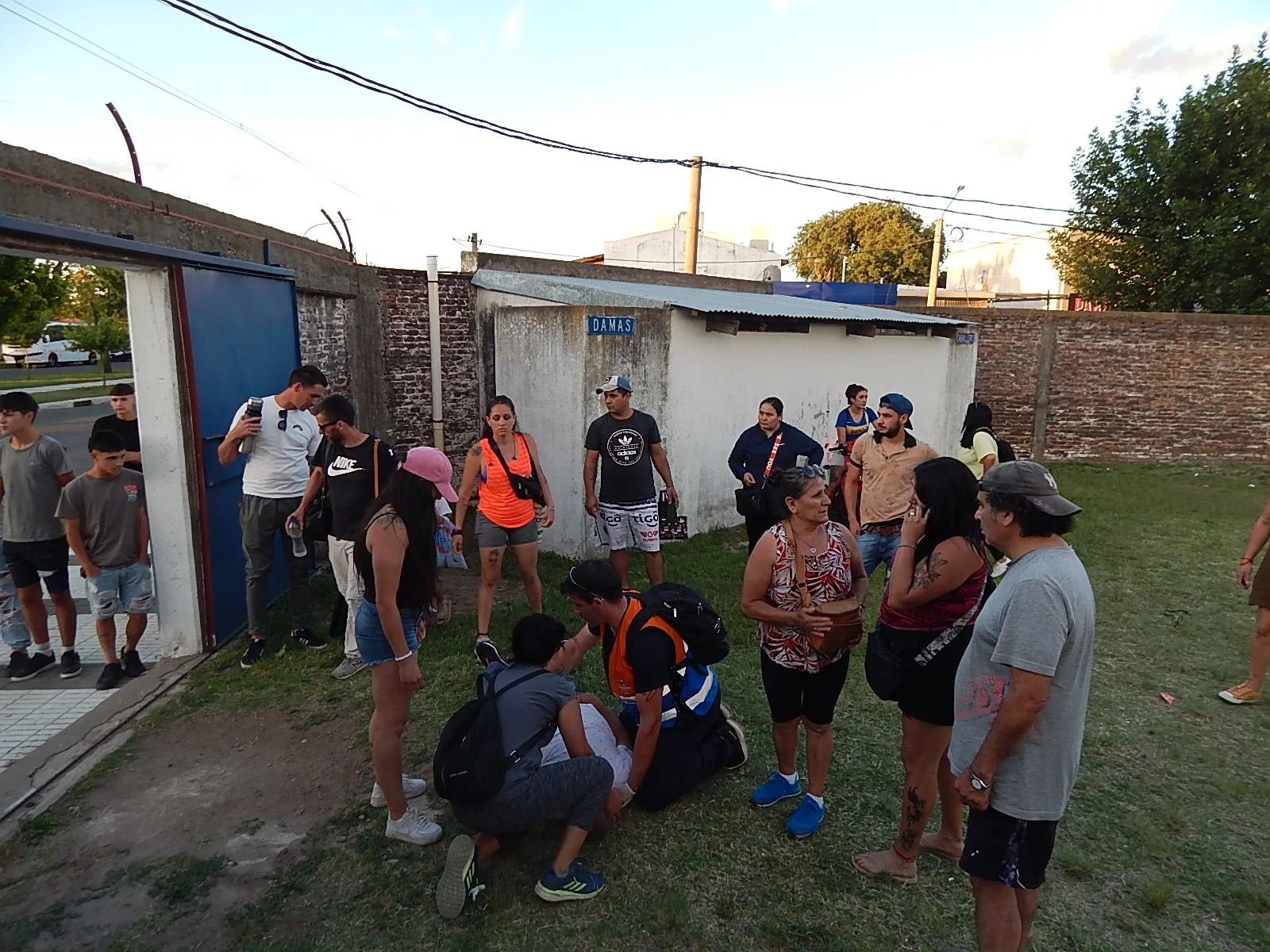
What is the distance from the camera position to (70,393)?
76.9 ft

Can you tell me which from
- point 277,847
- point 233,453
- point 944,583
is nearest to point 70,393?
point 233,453

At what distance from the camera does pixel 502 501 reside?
5137 millimetres

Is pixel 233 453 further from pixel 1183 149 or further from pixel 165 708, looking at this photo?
pixel 1183 149

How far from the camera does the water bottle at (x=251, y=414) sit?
4.84 metres

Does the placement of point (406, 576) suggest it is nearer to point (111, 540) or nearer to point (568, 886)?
point (568, 886)

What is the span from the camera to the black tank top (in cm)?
305

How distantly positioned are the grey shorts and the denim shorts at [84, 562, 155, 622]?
1.96 m

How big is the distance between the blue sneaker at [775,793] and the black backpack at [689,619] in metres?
0.66

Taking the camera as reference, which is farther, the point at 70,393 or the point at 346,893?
the point at 70,393

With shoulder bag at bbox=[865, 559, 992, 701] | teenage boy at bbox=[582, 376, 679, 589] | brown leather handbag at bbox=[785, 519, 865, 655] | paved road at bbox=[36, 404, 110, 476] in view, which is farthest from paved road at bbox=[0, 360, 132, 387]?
shoulder bag at bbox=[865, 559, 992, 701]

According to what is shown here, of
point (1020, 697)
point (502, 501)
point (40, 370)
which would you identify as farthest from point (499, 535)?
point (40, 370)

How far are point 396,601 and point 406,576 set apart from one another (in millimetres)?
114

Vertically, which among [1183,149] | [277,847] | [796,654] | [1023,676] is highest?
[1183,149]

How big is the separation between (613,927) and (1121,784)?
2.52 m
